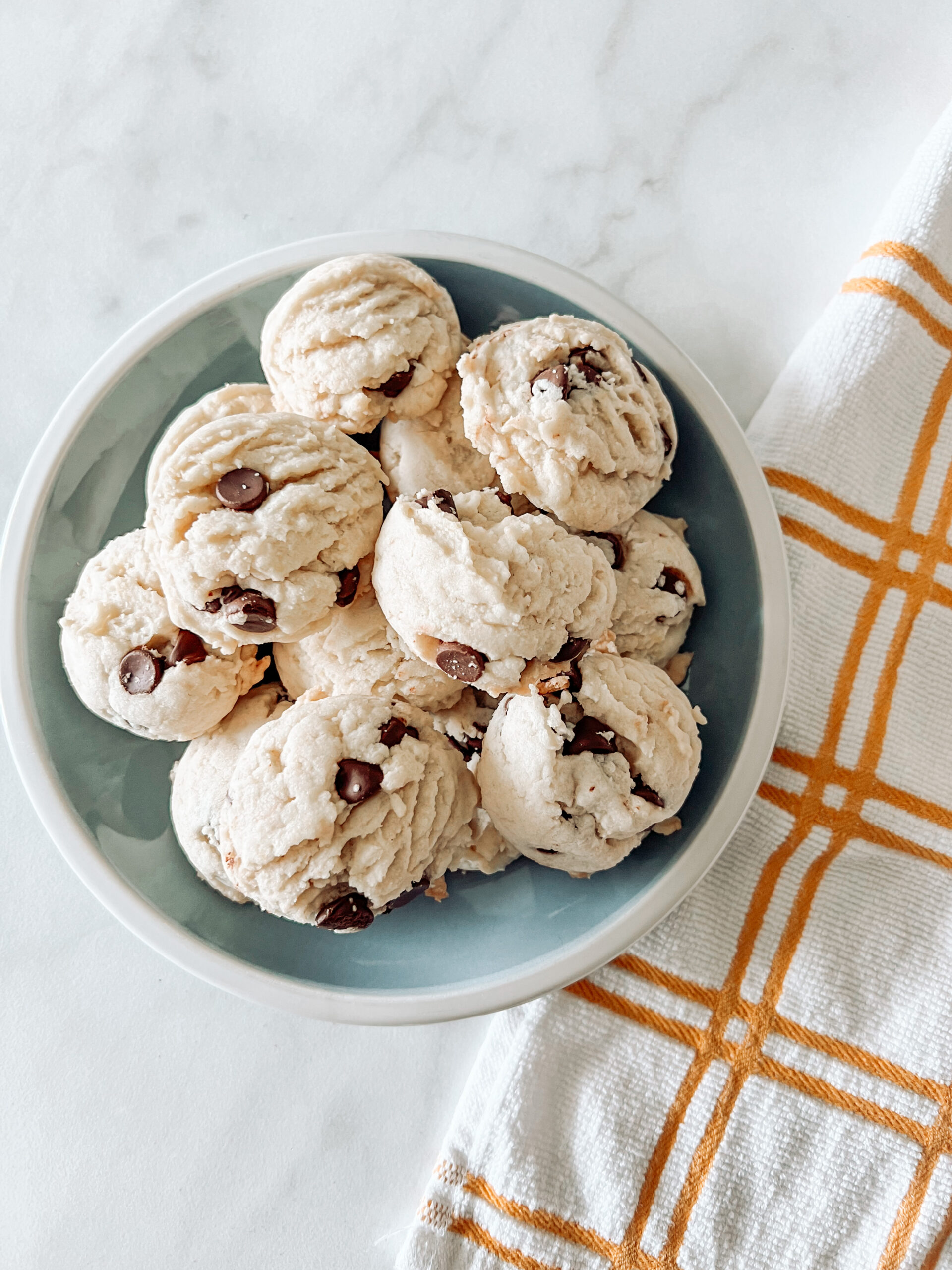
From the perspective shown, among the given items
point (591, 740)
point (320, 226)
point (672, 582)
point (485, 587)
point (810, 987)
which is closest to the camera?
point (485, 587)

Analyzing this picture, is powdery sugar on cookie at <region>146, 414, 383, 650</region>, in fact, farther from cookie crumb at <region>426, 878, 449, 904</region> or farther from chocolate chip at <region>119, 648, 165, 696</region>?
cookie crumb at <region>426, 878, 449, 904</region>

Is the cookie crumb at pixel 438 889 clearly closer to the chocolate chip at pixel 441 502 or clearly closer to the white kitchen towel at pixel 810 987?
the white kitchen towel at pixel 810 987

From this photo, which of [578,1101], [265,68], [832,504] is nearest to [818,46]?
[832,504]

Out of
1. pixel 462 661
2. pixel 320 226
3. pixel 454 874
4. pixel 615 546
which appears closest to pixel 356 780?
pixel 462 661

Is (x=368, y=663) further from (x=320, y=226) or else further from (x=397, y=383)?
(x=320, y=226)

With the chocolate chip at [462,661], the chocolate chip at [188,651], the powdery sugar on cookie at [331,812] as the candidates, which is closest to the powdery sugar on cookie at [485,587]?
the chocolate chip at [462,661]

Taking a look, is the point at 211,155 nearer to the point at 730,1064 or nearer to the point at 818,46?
the point at 818,46

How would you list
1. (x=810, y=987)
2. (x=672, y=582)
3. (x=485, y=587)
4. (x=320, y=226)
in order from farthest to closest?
(x=320, y=226) → (x=810, y=987) → (x=672, y=582) → (x=485, y=587)
